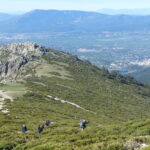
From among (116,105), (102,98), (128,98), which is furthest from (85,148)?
(128,98)

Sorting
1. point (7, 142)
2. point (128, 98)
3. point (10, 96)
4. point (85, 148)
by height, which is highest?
point (85, 148)

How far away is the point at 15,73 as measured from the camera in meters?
160

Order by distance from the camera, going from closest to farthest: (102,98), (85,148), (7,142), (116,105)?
1. (85,148)
2. (7,142)
3. (116,105)
4. (102,98)

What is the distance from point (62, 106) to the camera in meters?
83.0

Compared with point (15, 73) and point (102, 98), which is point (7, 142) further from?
point (15, 73)

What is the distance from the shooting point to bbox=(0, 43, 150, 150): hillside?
25631 mm

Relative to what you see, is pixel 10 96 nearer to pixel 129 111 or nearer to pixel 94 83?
pixel 129 111

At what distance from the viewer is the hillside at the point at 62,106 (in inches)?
1009

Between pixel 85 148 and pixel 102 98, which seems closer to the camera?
pixel 85 148

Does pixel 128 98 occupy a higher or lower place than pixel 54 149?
lower

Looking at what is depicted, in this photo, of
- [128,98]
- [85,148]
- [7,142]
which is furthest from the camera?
[128,98]

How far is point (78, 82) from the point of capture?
138 m

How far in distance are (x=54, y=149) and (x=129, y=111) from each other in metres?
77.8

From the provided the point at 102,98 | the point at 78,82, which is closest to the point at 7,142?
the point at 102,98
